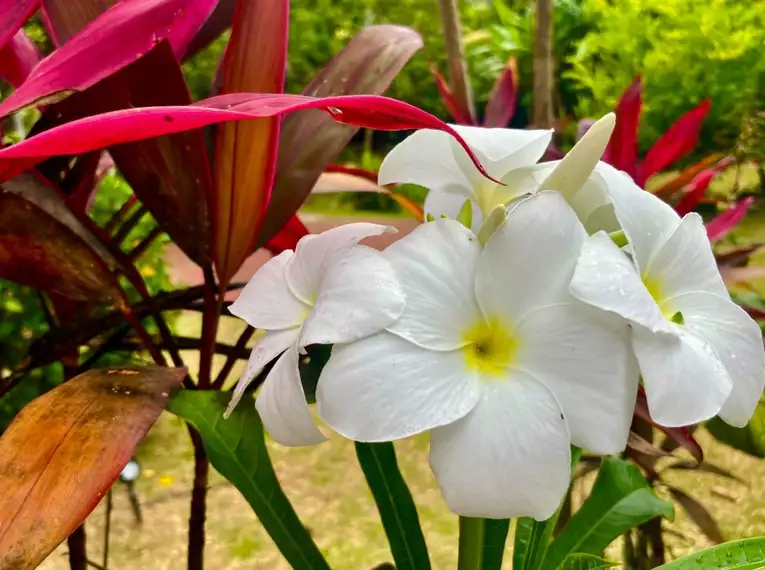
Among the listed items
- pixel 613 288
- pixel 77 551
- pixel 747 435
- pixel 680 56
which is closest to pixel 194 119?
pixel 613 288

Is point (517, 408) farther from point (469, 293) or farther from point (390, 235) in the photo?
point (390, 235)

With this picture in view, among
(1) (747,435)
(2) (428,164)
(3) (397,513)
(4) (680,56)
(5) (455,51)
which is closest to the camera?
(2) (428,164)

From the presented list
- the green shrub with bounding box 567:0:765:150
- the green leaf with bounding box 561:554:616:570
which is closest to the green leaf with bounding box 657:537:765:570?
the green leaf with bounding box 561:554:616:570

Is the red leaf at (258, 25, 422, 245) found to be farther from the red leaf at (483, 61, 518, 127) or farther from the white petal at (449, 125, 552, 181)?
the red leaf at (483, 61, 518, 127)

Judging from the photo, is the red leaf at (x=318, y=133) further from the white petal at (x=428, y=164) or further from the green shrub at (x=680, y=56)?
the green shrub at (x=680, y=56)

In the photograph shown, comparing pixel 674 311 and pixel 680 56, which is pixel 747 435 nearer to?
pixel 674 311
